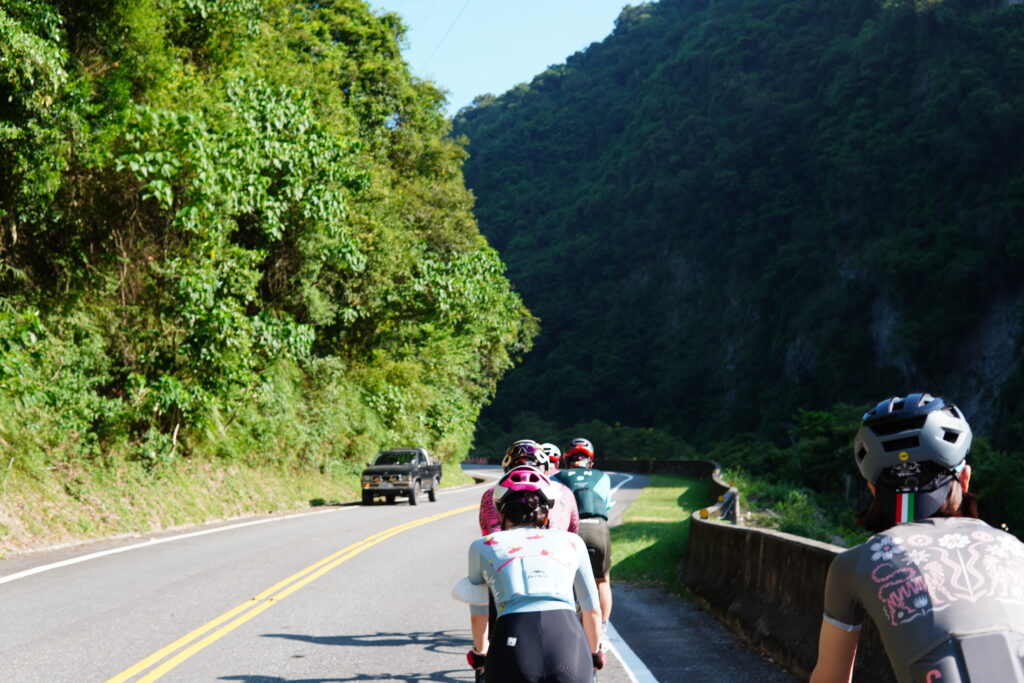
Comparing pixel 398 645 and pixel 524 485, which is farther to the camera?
pixel 398 645

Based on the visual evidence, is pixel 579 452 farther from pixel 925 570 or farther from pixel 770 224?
pixel 770 224

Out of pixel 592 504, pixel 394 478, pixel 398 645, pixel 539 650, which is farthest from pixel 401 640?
pixel 394 478

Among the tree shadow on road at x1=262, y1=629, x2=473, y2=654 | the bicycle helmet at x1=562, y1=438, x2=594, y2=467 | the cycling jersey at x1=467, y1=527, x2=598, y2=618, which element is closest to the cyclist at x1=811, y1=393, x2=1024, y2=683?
the cycling jersey at x1=467, y1=527, x2=598, y2=618

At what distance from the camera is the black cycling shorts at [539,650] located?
4.09m

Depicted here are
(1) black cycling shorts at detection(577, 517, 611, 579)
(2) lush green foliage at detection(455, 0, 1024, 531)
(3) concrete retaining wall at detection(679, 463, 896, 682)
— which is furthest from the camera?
(2) lush green foliage at detection(455, 0, 1024, 531)

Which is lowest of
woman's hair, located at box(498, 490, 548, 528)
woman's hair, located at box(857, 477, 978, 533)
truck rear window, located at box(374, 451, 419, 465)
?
truck rear window, located at box(374, 451, 419, 465)

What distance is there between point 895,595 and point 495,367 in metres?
50.3

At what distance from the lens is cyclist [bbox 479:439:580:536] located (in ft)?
20.5

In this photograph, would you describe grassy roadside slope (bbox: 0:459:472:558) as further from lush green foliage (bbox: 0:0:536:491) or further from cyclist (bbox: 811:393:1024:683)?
cyclist (bbox: 811:393:1024:683)

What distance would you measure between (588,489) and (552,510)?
7.65 feet

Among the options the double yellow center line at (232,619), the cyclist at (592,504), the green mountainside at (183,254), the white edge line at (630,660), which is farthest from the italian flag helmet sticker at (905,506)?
the green mountainside at (183,254)

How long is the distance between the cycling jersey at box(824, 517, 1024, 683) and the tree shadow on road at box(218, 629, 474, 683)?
206 inches

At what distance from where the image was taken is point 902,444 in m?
2.90

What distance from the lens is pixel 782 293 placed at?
88.4 m
